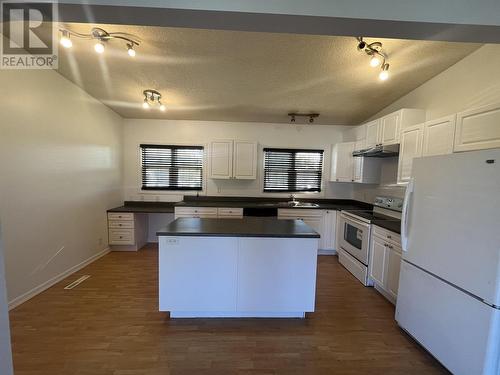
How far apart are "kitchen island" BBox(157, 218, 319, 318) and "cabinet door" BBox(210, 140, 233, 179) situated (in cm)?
220

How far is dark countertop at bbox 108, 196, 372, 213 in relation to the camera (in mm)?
4055

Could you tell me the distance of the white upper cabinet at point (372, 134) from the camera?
11.1ft

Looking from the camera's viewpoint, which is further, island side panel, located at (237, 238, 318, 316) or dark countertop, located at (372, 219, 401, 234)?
dark countertop, located at (372, 219, 401, 234)

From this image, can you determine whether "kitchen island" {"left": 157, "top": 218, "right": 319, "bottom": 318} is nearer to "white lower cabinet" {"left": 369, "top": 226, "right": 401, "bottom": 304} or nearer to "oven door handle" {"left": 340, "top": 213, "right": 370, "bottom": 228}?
"white lower cabinet" {"left": 369, "top": 226, "right": 401, "bottom": 304}

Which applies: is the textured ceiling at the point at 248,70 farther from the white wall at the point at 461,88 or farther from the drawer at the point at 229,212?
the drawer at the point at 229,212

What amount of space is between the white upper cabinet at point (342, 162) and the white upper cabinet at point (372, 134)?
1.40 feet

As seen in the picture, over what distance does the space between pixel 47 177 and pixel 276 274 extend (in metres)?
2.92

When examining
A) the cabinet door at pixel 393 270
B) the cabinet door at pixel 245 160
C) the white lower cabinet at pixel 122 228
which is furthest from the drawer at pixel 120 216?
the cabinet door at pixel 393 270

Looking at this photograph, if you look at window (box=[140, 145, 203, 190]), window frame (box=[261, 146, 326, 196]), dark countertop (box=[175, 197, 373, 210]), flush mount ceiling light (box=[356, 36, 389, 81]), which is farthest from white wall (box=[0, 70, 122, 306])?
flush mount ceiling light (box=[356, 36, 389, 81])

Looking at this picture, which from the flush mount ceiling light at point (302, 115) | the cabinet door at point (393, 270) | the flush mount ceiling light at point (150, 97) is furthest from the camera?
the flush mount ceiling light at point (302, 115)

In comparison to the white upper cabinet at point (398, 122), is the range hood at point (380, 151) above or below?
below

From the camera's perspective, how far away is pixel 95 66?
266 centimetres

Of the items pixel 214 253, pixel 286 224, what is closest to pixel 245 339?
pixel 214 253

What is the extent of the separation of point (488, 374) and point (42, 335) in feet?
11.3
